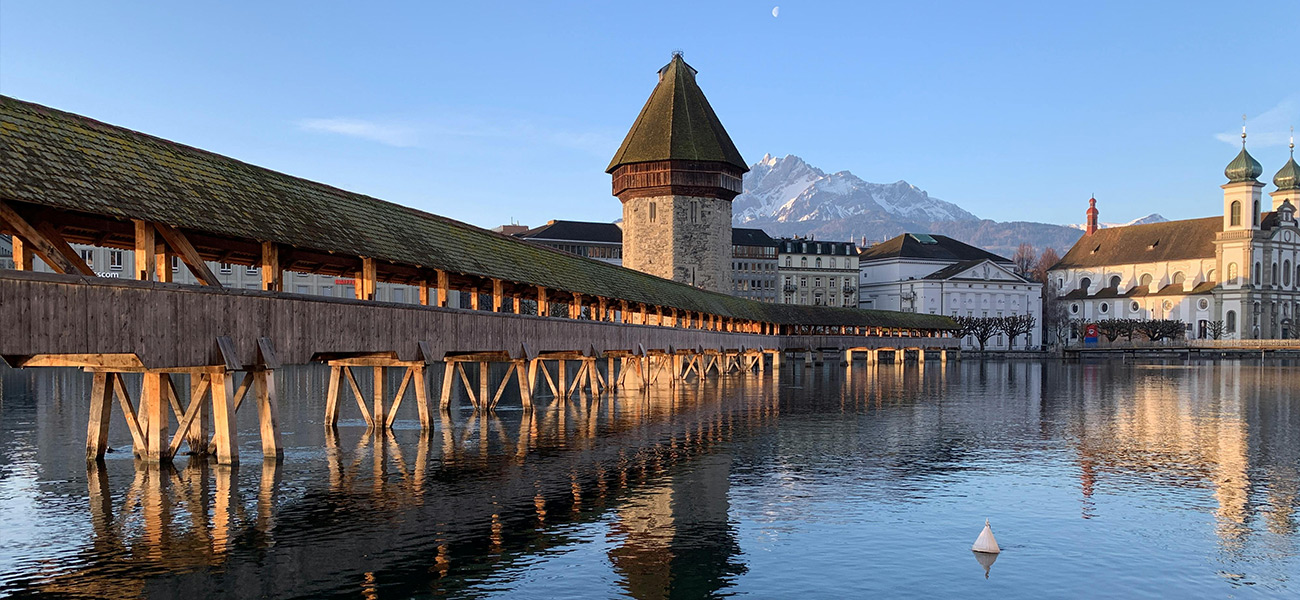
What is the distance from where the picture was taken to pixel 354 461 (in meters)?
25.7

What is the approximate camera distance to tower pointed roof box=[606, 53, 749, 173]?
75750 mm

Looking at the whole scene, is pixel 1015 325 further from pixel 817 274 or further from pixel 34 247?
pixel 34 247

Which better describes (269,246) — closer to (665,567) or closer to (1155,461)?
(665,567)

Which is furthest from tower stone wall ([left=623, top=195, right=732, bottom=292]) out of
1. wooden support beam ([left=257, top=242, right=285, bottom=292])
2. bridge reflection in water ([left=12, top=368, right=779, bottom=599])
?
wooden support beam ([left=257, top=242, right=285, bottom=292])

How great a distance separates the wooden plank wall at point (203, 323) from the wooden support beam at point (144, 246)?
715mm

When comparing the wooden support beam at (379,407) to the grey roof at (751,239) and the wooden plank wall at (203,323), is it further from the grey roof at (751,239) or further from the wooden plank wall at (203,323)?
the grey roof at (751,239)

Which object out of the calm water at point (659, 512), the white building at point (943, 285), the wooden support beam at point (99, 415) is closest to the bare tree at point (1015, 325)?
the white building at point (943, 285)

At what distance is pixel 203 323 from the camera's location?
19.2 meters

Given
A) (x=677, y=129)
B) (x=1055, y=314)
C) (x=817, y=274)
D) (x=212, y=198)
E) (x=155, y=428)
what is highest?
(x=677, y=129)

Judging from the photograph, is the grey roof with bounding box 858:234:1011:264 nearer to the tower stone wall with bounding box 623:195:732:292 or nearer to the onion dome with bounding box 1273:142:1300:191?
the onion dome with bounding box 1273:142:1300:191

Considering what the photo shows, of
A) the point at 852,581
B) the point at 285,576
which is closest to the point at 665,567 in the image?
the point at 852,581

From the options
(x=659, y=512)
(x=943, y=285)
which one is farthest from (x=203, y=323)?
(x=943, y=285)

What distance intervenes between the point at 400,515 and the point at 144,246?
662cm

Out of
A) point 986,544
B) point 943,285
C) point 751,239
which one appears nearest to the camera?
point 986,544
